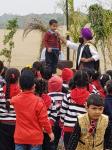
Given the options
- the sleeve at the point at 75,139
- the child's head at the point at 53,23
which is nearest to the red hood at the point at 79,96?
the sleeve at the point at 75,139

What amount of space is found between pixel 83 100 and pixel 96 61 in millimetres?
3795

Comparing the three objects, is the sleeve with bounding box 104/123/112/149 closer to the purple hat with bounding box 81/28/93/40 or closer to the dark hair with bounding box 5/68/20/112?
the dark hair with bounding box 5/68/20/112

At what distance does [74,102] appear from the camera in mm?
6074

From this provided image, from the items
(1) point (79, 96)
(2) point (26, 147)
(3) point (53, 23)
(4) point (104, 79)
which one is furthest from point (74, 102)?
(3) point (53, 23)

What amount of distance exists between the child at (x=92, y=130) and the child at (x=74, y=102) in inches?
34.9

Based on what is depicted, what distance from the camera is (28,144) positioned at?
19.2 feet

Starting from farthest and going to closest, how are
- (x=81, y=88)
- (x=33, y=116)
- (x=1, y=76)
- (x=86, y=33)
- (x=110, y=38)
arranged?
(x=110, y=38) → (x=86, y=33) → (x=1, y=76) → (x=81, y=88) → (x=33, y=116)

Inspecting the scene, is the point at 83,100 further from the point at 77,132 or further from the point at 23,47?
the point at 23,47

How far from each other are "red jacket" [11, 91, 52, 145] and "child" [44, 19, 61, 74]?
5.82m

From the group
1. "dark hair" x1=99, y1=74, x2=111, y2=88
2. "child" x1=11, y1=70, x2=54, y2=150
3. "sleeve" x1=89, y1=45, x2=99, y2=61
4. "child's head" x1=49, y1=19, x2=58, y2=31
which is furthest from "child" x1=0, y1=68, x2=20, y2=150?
"child's head" x1=49, y1=19, x2=58, y2=31

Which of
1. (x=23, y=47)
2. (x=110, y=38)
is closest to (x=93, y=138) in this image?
(x=110, y=38)

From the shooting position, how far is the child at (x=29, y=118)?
5719mm

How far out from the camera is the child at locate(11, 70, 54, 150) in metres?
5.72

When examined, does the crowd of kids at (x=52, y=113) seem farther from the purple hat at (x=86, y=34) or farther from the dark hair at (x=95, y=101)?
the purple hat at (x=86, y=34)
